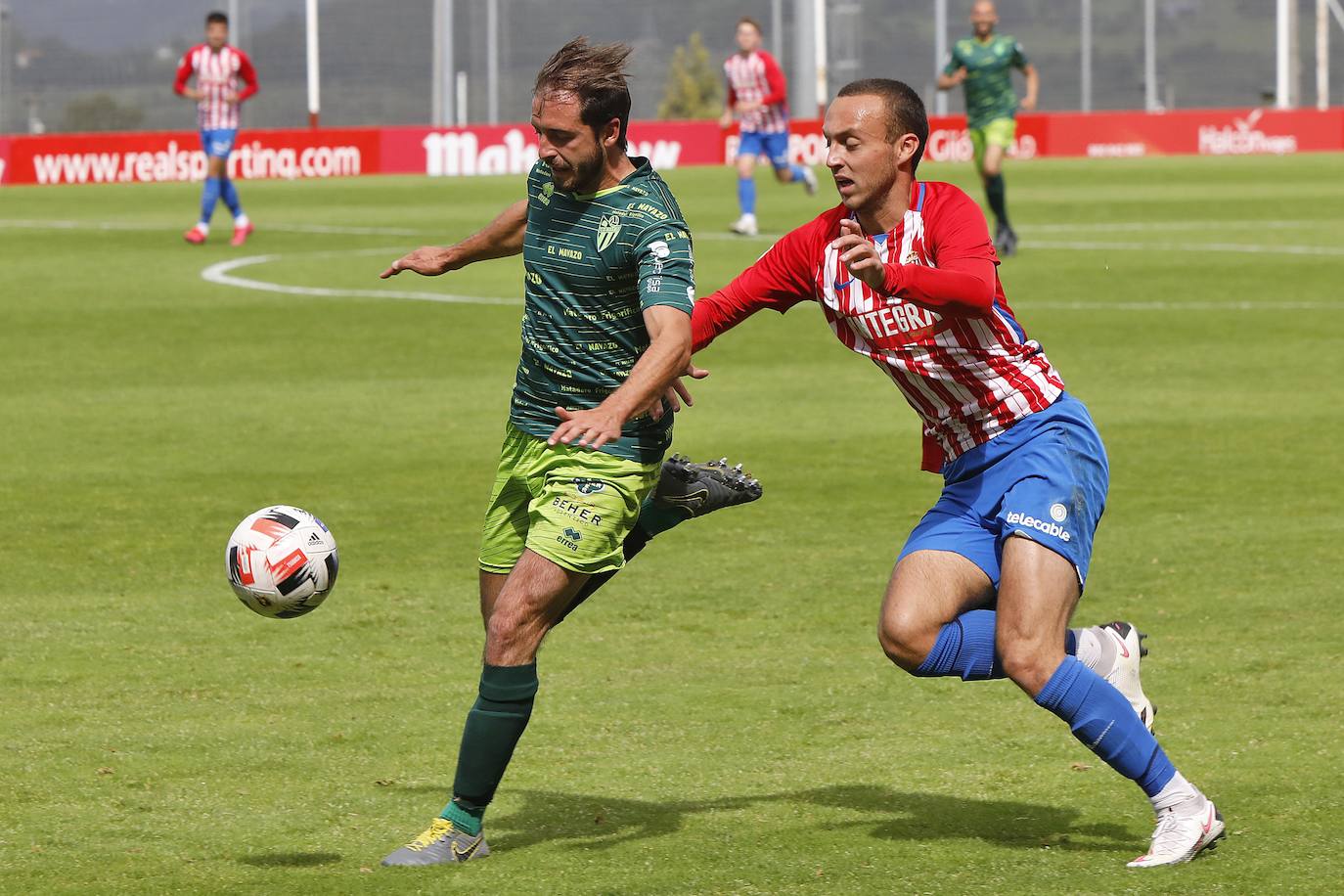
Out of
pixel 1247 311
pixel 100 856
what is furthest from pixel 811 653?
pixel 1247 311

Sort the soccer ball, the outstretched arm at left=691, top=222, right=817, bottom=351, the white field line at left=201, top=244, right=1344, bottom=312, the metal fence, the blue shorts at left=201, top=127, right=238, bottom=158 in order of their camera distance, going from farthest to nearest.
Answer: the metal fence
the blue shorts at left=201, top=127, right=238, bottom=158
the white field line at left=201, top=244, right=1344, bottom=312
the soccer ball
the outstretched arm at left=691, top=222, right=817, bottom=351

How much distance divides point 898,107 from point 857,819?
1.96 metres

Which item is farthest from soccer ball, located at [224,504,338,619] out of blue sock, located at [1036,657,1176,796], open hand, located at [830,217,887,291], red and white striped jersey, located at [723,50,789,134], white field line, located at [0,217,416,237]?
red and white striped jersey, located at [723,50,789,134]

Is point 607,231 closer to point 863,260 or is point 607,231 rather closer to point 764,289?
point 764,289

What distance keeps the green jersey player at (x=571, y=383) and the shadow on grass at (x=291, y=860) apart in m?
0.21

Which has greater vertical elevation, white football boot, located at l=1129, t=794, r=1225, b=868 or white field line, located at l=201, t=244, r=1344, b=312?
white field line, located at l=201, t=244, r=1344, b=312

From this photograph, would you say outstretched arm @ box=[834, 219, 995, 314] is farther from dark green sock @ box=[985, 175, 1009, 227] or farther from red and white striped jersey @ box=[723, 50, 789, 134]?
red and white striped jersey @ box=[723, 50, 789, 134]

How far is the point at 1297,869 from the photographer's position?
5.11 meters

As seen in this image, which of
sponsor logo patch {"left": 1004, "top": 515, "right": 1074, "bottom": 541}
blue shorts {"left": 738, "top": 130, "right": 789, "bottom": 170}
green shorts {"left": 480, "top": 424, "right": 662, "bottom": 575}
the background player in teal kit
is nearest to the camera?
sponsor logo patch {"left": 1004, "top": 515, "right": 1074, "bottom": 541}

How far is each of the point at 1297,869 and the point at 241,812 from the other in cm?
283

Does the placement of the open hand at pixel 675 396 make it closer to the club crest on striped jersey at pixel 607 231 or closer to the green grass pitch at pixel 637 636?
the club crest on striped jersey at pixel 607 231

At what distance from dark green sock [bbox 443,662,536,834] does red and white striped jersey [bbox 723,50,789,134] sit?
814 inches

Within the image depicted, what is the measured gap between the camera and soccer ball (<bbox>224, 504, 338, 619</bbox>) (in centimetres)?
586

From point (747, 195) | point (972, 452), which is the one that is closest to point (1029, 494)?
point (972, 452)
